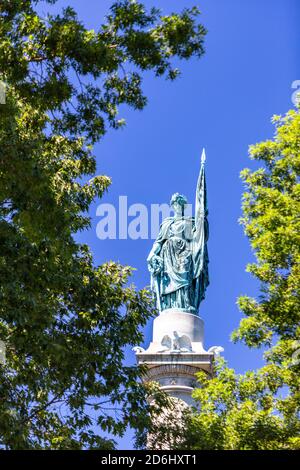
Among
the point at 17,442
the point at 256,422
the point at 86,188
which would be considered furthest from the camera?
the point at 86,188

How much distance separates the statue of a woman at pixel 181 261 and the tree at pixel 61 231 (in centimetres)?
778

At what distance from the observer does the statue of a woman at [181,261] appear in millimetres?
27781

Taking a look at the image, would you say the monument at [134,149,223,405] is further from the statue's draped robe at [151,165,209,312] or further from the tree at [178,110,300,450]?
the tree at [178,110,300,450]

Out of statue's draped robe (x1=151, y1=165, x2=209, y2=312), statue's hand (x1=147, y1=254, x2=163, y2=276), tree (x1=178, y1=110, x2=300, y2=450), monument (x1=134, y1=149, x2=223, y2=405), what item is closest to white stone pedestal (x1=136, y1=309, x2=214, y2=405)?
monument (x1=134, y1=149, x2=223, y2=405)

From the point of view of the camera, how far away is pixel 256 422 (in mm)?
16562

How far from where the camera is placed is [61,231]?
47.3 feet

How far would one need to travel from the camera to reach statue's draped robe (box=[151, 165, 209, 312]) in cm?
2778

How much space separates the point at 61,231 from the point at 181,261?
1415 cm

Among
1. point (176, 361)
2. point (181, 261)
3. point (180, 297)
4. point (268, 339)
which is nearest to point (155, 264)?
point (181, 261)

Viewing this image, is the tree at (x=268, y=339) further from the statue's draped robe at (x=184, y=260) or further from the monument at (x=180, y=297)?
the statue's draped robe at (x=184, y=260)
